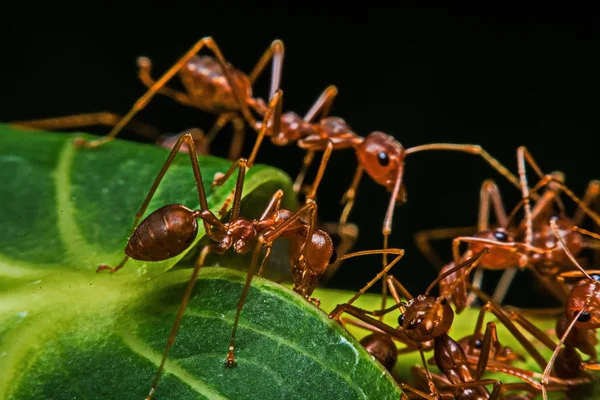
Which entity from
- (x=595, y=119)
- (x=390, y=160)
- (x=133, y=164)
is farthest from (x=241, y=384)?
(x=595, y=119)

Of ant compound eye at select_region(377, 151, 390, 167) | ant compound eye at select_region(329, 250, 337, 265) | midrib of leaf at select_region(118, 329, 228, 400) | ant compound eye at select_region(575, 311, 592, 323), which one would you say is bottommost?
midrib of leaf at select_region(118, 329, 228, 400)

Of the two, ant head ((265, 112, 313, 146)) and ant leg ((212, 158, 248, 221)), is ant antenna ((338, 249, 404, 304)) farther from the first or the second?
ant head ((265, 112, 313, 146))

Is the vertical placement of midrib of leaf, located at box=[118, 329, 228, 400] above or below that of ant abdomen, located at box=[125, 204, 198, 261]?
below

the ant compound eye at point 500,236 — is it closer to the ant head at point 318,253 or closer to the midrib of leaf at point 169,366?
the ant head at point 318,253

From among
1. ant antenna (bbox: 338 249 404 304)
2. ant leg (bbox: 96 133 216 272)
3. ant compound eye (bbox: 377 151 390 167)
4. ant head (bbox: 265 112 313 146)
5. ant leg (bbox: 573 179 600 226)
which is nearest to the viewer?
ant leg (bbox: 96 133 216 272)

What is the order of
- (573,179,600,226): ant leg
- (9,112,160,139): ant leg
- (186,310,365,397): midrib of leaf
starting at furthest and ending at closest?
(9,112,160,139): ant leg, (573,179,600,226): ant leg, (186,310,365,397): midrib of leaf

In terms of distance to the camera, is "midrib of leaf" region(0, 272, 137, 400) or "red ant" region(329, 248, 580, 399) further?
"red ant" region(329, 248, 580, 399)

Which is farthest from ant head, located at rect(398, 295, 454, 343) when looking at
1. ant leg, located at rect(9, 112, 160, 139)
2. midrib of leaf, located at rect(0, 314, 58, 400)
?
ant leg, located at rect(9, 112, 160, 139)

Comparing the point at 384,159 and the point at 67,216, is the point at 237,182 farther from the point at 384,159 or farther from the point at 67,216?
the point at 384,159

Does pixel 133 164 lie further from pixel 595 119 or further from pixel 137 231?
pixel 595 119
